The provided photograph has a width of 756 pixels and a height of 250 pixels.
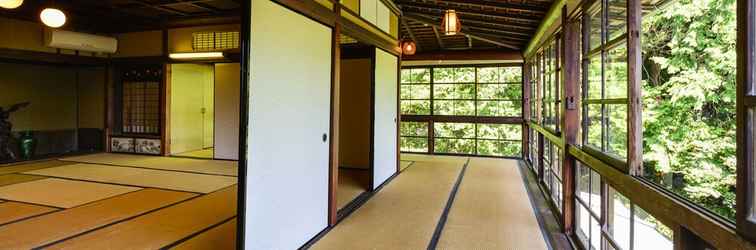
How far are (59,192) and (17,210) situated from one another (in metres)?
0.76

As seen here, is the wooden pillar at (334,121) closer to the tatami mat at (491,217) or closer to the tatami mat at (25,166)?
the tatami mat at (491,217)

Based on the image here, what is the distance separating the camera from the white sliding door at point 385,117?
4.96 meters

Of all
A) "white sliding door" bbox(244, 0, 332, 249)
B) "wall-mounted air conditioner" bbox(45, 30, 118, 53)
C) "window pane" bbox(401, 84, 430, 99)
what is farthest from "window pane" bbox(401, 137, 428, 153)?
"wall-mounted air conditioner" bbox(45, 30, 118, 53)

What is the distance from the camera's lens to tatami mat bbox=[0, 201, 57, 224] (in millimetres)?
3484

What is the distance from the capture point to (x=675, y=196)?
57.9 inches

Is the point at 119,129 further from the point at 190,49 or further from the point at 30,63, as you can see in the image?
the point at 190,49

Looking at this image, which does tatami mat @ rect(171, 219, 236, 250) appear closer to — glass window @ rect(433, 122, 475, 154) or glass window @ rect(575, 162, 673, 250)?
glass window @ rect(575, 162, 673, 250)

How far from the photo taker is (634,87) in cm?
185

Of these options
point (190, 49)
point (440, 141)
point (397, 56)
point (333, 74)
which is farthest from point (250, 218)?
point (440, 141)

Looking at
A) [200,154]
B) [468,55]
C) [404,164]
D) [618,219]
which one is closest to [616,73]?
[618,219]

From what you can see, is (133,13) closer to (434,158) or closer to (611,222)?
(434,158)

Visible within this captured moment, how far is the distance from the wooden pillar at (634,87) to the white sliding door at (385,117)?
3.24 metres

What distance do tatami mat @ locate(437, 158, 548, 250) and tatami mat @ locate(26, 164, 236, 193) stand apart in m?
3.02

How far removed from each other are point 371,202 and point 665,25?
132 inches
